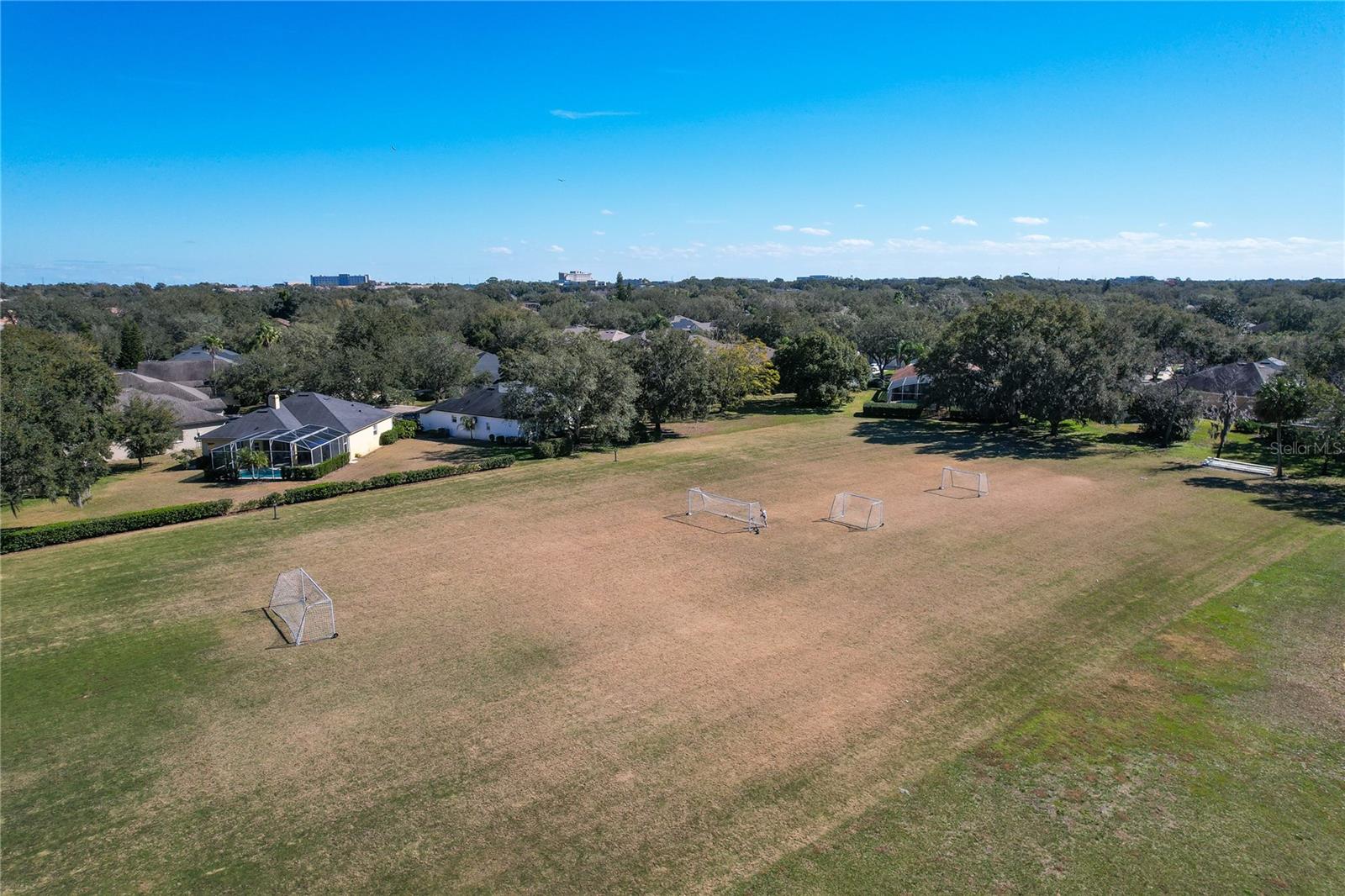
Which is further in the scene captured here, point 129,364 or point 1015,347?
point 129,364

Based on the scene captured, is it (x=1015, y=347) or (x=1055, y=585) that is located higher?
Result: (x=1015, y=347)

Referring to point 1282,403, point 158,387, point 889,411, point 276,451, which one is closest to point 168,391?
point 158,387

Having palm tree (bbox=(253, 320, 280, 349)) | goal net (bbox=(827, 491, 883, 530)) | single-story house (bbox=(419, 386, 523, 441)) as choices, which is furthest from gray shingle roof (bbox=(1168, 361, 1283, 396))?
palm tree (bbox=(253, 320, 280, 349))

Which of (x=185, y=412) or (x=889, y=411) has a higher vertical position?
(x=185, y=412)

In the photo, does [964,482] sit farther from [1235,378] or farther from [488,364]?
[488,364]

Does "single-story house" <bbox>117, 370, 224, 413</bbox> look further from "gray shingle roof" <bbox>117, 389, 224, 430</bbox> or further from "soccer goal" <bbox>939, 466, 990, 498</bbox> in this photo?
"soccer goal" <bbox>939, 466, 990, 498</bbox>

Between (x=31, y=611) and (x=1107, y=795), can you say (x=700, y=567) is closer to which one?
(x=1107, y=795)

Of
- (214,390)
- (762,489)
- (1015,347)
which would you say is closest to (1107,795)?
(762,489)

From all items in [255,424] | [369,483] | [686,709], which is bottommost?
[686,709]
